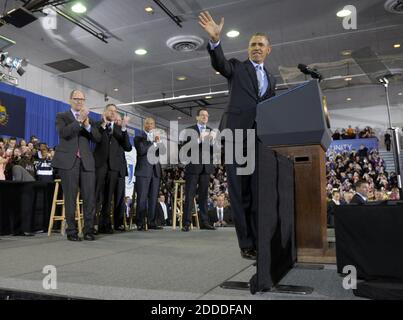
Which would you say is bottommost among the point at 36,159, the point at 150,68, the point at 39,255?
the point at 39,255

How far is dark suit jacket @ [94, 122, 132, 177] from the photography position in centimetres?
449

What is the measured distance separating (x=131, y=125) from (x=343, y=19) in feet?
28.8

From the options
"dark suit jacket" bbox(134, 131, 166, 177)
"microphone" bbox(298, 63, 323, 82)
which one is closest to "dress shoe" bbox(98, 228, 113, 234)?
"dark suit jacket" bbox(134, 131, 166, 177)

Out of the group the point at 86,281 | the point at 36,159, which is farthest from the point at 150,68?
the point at 86,281

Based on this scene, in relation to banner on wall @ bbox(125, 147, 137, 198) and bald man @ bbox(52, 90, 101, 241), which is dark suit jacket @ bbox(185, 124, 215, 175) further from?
banner on wall @ bbox(125, 147, 137, 198)

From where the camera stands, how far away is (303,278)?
1825 millimetres

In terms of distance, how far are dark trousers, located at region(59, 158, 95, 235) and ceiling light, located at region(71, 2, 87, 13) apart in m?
4.50

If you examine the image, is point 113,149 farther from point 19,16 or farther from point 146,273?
point 19,16

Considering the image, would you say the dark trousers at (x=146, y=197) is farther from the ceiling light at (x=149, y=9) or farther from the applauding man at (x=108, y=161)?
the ceiling light at (x=149, y=9)

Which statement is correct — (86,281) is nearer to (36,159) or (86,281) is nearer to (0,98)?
(36,159)

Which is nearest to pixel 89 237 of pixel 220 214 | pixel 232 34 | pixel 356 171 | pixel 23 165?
pixel 23 165

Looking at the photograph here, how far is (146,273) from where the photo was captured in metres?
1.94

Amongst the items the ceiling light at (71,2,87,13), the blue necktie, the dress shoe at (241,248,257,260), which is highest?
the ceiling light at (71,2,87,13)
